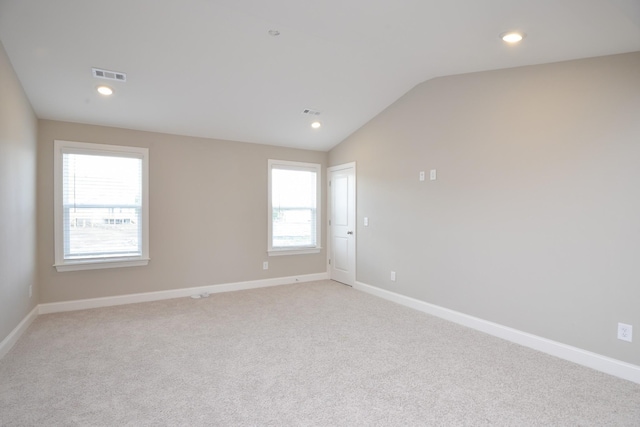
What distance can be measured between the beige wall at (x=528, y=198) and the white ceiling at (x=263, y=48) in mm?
268

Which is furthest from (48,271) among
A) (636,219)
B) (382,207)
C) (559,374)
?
(636,219)

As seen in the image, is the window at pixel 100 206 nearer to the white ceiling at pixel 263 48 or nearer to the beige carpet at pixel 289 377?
the white ceiling at pixel 263 48

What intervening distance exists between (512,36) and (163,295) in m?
5.01

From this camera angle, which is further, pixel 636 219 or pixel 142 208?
pixel 142 208

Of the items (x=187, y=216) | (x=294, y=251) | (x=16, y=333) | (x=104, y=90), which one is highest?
(x=104, y=90)

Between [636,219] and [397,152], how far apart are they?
2.67 m

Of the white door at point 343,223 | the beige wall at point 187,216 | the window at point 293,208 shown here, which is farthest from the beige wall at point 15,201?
the white door at point 343,223

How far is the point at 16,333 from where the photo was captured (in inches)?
128

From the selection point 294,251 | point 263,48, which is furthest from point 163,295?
point 263,48

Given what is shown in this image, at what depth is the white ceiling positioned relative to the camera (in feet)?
8.27

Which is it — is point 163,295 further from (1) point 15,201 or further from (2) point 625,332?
(2) point 625,332

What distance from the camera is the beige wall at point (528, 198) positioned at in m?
2.67

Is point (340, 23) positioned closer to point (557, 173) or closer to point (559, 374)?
point (557, 173)

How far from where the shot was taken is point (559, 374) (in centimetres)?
267
